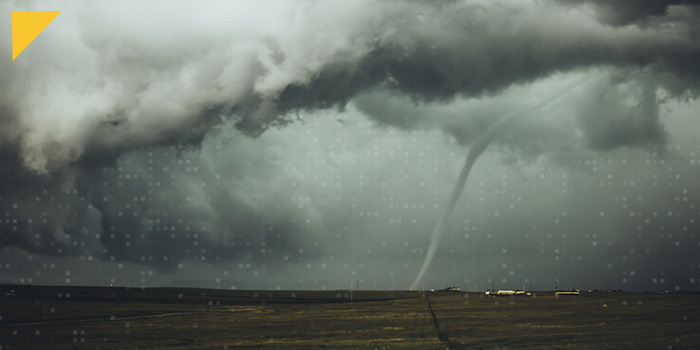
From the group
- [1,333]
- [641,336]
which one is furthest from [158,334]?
[641,336]

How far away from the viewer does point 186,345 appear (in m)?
46.5

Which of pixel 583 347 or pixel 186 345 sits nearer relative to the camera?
pixel 583 347

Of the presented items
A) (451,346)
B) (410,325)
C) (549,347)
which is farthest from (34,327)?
(549,347)

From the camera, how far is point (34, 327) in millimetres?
66875

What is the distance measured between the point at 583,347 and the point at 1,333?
172ft

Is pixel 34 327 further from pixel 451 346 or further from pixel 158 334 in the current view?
pixel 451 346

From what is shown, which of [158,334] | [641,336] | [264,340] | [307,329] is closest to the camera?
[641,336]

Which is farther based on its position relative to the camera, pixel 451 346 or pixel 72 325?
pixel 72 325

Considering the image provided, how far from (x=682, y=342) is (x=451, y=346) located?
15383 millimetres

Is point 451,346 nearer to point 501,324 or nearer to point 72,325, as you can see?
point 501,324

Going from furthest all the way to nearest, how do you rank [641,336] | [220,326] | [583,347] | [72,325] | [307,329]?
[72,325] → [220,326] → [307,329] → [641,336] → [583,347]

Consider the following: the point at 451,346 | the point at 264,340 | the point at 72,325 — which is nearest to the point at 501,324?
the point at 451,346

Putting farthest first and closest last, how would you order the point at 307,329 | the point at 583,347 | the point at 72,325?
the point at 72,325 < the point at 307,329 < the point at 583,347

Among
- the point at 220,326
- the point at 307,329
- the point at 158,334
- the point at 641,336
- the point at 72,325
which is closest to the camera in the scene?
the point at 641,336
